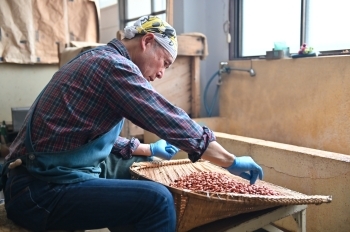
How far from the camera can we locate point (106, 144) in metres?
1.11

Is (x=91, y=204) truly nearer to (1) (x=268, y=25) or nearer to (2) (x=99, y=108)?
(2) (x=99, y=108)

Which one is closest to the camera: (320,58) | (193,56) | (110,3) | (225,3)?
(320,58)

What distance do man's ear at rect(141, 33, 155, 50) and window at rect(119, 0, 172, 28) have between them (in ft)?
9.09

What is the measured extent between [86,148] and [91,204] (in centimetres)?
18

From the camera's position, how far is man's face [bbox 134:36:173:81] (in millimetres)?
1139

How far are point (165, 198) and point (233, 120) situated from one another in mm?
1990

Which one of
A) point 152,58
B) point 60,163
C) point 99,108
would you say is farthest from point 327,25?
point 60,163

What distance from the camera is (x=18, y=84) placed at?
3693mm

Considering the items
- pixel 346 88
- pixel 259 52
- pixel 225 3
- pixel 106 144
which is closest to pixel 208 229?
pixel 106 144

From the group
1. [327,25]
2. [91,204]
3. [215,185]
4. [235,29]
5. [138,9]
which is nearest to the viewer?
[91,204]

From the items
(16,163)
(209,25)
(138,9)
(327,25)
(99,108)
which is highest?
(138,9)

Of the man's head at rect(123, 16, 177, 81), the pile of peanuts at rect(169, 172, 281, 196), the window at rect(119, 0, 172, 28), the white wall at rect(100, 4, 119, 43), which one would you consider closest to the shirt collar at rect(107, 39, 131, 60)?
the man's head at rect(123, 16, 177, 81)

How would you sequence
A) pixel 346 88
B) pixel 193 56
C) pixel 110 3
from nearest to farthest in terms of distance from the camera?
1. pixel 346 88
2. pixel 193 56
3. pixel 110 3

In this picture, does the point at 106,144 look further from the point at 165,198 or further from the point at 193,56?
the point at 193,56
